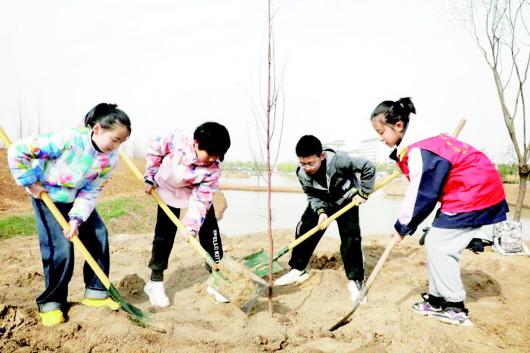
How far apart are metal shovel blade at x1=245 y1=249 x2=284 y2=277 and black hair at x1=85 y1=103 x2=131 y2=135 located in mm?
2042

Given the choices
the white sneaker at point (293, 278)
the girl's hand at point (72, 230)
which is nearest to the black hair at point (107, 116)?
the girl's hand at point (72, 230)

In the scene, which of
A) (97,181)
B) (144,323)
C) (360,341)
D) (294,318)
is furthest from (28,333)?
(360,341)

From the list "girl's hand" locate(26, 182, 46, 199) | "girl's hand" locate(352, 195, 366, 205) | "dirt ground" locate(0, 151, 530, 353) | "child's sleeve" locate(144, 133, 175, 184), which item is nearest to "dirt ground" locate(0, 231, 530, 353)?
"dirt ground" locate(0, 151, 530, 353)

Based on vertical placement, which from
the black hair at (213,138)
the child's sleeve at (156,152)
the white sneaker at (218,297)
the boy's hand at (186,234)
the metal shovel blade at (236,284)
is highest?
the black hair at (213,138)

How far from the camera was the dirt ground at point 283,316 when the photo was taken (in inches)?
103

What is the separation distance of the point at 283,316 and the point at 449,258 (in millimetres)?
1485

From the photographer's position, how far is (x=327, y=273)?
4430 millimetres

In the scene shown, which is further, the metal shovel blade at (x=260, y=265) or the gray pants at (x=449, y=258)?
the metal shovel blade at (x=260, y=265)

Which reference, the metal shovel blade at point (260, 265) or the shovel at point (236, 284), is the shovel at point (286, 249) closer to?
the metal shovel blade at point (260, 265)

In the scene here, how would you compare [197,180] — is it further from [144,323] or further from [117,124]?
[144,323]

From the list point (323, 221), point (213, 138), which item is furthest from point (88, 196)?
point (323, 221)

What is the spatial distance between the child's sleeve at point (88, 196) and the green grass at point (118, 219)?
471cm

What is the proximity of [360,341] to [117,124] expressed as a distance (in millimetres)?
2354

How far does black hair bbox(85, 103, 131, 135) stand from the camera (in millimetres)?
2686
